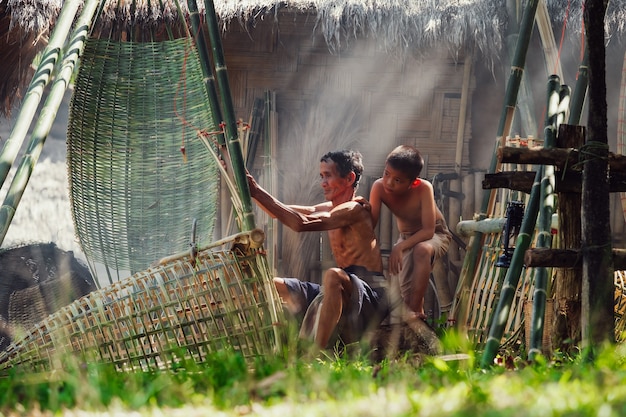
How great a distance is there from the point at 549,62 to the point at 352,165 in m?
1.82

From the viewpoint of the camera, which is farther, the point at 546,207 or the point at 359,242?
the point at 359,242

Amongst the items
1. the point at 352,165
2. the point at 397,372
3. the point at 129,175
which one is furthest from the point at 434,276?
the point at 397,372

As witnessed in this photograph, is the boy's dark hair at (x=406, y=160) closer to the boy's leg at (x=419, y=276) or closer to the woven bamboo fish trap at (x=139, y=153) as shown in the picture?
the boy's leg at (x=419, y=276)

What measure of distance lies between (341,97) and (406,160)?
84.1 inches

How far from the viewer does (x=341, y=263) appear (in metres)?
5.84

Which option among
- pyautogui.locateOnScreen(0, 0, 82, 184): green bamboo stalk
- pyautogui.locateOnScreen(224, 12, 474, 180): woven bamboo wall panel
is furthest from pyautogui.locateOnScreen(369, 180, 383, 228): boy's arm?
pyautogui.locateOnScreen(0, 0, 82, 184): green bamboo stalk

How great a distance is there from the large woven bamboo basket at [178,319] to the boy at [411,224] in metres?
1.42

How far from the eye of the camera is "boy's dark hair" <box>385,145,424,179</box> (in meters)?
5.82

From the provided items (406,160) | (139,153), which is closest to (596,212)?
(406,160)

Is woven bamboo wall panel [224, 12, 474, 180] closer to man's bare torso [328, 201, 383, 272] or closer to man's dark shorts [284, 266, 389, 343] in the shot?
man's bare torso [328, 201, 383, 272]

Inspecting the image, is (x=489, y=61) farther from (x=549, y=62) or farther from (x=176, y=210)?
(x=176, y=210)

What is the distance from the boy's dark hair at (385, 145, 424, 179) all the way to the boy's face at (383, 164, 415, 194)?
0.08 feet

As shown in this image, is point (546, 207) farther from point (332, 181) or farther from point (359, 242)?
point (332, 181)

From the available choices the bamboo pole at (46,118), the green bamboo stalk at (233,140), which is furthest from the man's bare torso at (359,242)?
the bamboo pole at (46,118)
